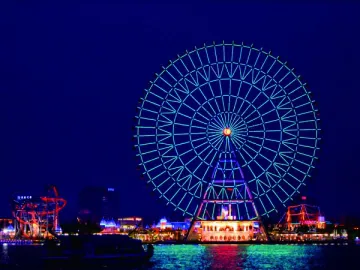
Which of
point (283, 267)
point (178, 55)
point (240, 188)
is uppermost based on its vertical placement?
point (178, 55)

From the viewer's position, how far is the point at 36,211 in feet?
497

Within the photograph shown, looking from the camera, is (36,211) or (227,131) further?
(36,211)

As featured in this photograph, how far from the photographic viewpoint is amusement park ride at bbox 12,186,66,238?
146500mm

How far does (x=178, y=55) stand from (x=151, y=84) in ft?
12.4

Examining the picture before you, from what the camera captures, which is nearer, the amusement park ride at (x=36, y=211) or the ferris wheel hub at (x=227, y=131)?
the ferris wheel hub at (x=227, y=131)

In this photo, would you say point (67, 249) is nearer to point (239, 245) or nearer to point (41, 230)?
point (239, 245)

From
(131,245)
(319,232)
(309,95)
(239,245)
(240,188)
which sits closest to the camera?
(131,245)

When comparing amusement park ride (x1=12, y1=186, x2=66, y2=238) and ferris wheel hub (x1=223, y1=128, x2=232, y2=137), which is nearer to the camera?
ferris wheel hub (x1=223, y1=128, x2=232, y2=137)

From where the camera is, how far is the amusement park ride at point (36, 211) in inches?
5768

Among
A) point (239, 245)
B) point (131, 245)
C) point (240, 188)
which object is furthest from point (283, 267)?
point (239, 245)

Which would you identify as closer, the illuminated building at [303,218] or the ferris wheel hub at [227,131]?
the ferris wheel hub at [227,131]

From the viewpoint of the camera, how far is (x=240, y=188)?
94.3 m

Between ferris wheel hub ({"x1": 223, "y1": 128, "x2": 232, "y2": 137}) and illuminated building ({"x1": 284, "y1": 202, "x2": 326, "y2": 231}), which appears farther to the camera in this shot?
illuminated building ({"x1": 284, "y1": 202, "x2": 326, "y2": 231})

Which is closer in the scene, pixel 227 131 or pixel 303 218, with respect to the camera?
pixel 227 131
